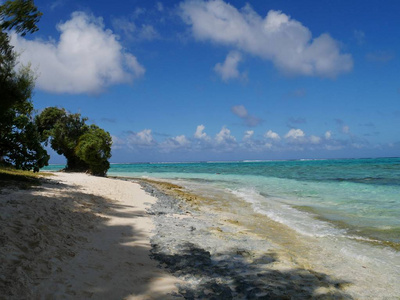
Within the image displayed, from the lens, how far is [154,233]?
322 inches

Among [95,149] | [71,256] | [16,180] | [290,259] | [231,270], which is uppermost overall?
[95,149]

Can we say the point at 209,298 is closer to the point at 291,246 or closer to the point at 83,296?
the point at 83,296

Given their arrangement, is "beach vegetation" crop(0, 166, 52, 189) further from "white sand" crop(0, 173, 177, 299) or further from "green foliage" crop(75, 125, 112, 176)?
"green foliage" crop(75, 125, 112, 176)

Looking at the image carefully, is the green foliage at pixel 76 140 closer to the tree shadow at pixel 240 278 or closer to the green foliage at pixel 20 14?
the green foliage at pixel 20 14

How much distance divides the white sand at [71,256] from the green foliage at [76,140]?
21795mm

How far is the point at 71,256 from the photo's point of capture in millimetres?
5648

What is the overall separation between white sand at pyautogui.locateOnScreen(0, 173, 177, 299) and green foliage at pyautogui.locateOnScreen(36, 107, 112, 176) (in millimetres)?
21795

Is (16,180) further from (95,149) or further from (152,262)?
(95,149)

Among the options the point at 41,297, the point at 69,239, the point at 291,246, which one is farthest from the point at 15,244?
the point at 291,246

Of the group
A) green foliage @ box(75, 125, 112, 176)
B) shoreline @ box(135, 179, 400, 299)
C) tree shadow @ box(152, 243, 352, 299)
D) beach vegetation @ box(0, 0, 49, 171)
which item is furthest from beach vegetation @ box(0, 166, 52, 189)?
green foliage @ box(75, 125, 112, 176)

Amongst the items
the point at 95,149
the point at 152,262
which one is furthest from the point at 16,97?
the point at 95,149

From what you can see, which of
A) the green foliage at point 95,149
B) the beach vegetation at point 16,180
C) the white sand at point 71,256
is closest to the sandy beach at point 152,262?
the white sand at point 71,256

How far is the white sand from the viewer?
14.3 feet

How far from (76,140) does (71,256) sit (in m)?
30.4
